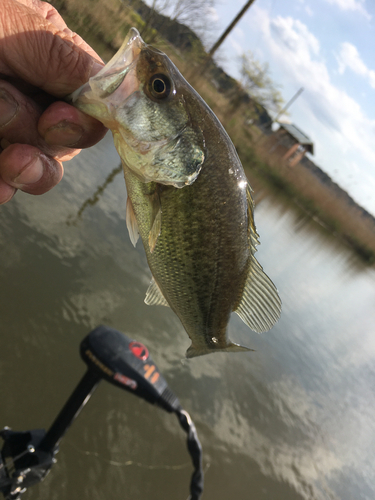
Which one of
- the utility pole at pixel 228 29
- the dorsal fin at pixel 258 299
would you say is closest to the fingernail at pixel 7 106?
the dorsal fin at pixel 258 299

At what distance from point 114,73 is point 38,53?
1.27ft

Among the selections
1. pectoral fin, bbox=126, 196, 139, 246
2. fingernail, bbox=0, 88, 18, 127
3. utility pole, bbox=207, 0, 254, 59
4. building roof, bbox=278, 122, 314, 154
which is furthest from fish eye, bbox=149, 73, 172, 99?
building roof, bbox=278, 122, 314, 154

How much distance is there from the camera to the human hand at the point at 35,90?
1.28 m

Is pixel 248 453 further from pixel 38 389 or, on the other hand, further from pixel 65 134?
pixel 65 134

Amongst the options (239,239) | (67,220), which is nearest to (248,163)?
(67,220)

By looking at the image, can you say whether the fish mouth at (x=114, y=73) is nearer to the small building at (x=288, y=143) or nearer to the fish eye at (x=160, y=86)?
the fish eye at (x=160, y=86)

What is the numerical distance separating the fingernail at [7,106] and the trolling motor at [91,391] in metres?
1.68

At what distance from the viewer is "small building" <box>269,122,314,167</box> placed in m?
33.4

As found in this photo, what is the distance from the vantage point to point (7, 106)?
4.45ft

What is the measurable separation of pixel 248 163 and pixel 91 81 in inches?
947

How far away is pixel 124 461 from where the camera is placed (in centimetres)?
310

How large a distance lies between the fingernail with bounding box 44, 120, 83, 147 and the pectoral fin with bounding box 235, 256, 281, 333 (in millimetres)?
1066

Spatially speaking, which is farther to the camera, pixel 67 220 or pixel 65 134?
pixel 67 220

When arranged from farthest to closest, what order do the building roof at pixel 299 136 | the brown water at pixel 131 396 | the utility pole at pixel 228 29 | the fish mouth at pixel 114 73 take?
the building roof at pixel 299 136
the utility pole at pixel 228 29
the brown water at pixel 131 396
the fish mouth at pixel 114 73
